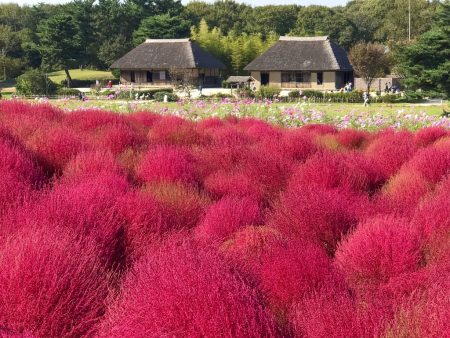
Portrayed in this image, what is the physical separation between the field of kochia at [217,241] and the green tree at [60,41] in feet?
133

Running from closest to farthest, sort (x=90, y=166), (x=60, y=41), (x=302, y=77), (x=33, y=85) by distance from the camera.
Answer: (x=90, y=166)
(x=33, y=85)
(x=302, y=77)
(x=60, y=41)

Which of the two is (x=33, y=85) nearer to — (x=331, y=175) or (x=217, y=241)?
(x=331, y=175)

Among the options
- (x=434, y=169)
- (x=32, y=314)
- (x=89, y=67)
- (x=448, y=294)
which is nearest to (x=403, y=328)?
(x=448, y=294)

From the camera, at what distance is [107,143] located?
259 inches

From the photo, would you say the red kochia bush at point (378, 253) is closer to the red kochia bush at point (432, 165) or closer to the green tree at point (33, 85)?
the red kochia bush at point (432, 165)

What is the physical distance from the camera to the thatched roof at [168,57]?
130 ft

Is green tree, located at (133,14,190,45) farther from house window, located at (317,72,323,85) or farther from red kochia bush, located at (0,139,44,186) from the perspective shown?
red kochia bush, located at (0,139,44,186)

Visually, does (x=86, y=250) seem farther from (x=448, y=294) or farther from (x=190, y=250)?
(x=448, y=294)

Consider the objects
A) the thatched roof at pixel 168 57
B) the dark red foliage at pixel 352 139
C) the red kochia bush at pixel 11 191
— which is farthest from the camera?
the thatched roof at pixel 168 57

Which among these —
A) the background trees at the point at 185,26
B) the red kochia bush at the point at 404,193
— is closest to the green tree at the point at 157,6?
the background trees at the point at 185,26

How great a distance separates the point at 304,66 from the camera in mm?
37656

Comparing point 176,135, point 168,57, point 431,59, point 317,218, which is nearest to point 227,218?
point 317,218

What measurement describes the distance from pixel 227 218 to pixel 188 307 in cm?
196

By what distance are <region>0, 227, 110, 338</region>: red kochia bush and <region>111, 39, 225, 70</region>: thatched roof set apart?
122 feet
